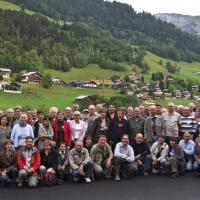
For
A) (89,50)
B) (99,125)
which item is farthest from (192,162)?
(89,50)

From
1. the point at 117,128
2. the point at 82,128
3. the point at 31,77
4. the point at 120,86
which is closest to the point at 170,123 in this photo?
the point at 117,128

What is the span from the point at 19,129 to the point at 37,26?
421 feet

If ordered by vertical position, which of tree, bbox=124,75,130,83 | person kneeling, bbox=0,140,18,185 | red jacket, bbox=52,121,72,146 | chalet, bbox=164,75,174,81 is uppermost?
chalet, bbox=164,75,174,81

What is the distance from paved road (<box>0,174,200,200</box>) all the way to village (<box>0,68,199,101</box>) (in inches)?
3482

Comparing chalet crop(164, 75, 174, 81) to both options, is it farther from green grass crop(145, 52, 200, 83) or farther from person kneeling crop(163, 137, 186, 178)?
person kneeling crop(163, 137, 186, 178)

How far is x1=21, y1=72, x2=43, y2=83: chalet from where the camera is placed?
107m

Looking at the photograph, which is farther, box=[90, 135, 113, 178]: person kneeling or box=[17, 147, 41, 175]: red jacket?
box=[90, 135, 113, 178]: person kneeling

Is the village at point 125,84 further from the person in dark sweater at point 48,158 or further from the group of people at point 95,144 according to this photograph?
the person in dark sweater at point 48,158

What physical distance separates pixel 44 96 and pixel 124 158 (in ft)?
280

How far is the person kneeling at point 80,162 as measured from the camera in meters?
12.1

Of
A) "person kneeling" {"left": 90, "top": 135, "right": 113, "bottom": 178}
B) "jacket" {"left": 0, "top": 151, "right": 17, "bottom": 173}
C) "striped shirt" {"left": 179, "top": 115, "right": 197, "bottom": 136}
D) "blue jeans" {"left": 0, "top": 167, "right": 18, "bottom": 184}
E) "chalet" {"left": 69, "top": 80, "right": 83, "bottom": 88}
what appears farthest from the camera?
"chalet" {"left": 69, "top": 80, "right": 83, "bottom": 88}

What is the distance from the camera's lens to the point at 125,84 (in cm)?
12438

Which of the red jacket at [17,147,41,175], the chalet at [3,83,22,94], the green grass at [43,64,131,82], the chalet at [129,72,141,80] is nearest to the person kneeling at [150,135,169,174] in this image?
the red jacket at [17,147,41,175]

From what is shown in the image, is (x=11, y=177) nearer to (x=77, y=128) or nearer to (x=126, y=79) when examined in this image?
(x=77, y=128)
